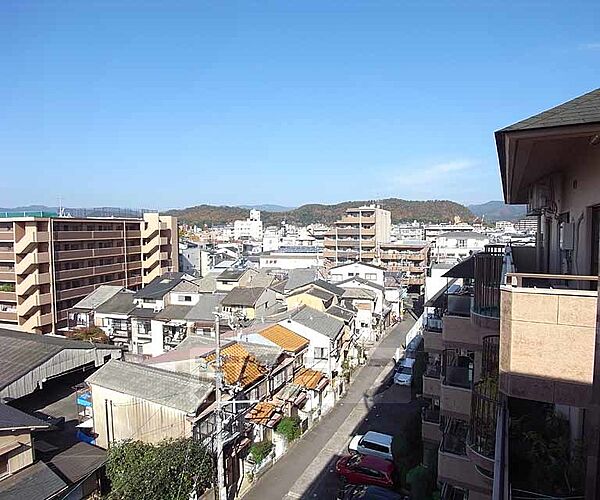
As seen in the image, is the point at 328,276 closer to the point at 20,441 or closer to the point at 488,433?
the point at 20,441

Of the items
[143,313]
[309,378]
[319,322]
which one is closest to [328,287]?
[319,322]

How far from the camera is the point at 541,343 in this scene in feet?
10.3

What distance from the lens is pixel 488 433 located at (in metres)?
4.32

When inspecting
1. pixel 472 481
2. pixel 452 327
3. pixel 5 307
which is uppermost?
pixel 452 327

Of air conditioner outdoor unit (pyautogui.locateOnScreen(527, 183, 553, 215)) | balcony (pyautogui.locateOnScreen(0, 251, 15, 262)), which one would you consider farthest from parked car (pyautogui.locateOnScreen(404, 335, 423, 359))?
balcony (pyautogui.locateOnScreen(0, 251, 15, 262))

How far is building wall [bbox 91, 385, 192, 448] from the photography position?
448 inches

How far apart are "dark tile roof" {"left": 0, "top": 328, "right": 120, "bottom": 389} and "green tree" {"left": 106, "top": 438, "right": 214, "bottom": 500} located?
8.28m

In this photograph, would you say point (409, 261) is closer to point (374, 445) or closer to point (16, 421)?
point (374, 445)

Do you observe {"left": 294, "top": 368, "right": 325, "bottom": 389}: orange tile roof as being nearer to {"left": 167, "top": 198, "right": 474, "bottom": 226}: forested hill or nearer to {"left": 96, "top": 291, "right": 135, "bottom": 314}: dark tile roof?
{"left": 96, "top": 291, "right": 135, "bottom": 314}: dark tile roof

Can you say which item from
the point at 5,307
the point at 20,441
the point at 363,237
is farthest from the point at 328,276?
the point at 20,441

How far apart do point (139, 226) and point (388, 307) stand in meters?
20.8

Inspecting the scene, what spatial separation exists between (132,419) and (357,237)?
38737mm

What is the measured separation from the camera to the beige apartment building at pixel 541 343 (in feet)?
10.1

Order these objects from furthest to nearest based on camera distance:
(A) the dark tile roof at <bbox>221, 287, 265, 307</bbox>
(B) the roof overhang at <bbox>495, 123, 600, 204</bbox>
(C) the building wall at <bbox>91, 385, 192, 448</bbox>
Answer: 1. (A) the dark tile roof at <bbox>221, 287, 265, 307</bbox>
2. (C) the building wall at <bbox>91, 385, 192, 448</bbox>
3. (B) the roof overhang at <bbox>495, 123, 600, 204</bbox>
